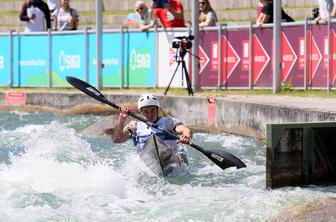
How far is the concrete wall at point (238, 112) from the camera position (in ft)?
59.3

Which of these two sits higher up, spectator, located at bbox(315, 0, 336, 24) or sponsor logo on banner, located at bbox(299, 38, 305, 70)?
spectator, located at bbox(315, 0, 336, 24)

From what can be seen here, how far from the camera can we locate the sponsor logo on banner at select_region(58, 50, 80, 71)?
2719cm

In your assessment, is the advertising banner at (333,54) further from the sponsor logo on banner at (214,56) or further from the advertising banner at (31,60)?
the advertising banner at (31,60)

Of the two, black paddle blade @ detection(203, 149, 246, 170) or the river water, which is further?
black paddle blade @ detection(203, 149, 246, 170)

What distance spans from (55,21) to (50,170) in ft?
45.9

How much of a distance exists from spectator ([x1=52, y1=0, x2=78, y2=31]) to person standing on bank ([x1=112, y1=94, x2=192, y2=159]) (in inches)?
502

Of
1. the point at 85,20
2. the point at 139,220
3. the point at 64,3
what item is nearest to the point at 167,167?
the point at 139,220

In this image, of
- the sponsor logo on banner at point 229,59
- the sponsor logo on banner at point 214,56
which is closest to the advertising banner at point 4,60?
the sponsor logo on banner at point 214,56

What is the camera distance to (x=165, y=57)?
83.2 ft

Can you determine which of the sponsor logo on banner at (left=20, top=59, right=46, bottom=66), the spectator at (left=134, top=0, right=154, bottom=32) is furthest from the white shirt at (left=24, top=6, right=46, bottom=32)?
the spectator at (left=134, top=0, right=154, bottom=32)

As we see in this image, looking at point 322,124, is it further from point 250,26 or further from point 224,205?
point 250,26

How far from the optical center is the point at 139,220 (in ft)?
40.2

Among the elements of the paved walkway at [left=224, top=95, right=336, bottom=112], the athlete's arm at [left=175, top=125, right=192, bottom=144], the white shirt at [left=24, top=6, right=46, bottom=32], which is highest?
the white shirt at [left=24, top=6, right=46, bottom=32]

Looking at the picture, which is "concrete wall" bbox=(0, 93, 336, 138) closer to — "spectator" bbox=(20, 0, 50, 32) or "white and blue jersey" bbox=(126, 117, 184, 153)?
"white and blue jersey" bbox=(126, 117, 184, 153)
